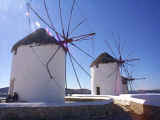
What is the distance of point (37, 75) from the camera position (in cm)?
870

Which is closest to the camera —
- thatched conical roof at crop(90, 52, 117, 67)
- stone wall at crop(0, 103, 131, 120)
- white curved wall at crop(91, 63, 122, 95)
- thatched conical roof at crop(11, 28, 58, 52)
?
stone wall at crop(0, 103, 131, 120)

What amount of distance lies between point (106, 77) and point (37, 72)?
10608mm

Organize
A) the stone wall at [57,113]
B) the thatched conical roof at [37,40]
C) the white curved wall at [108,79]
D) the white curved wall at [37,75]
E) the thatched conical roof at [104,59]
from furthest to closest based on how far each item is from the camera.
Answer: the thatched conical roof at [104,59] < the white curved wall at [108,79] < the thatched conical roof at [37,40] < the white curved wall at [37,75] < the stone wall at [57,113]

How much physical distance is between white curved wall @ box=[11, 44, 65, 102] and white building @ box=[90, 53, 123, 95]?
8770 millimetres

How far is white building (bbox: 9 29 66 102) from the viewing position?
860 centimetres

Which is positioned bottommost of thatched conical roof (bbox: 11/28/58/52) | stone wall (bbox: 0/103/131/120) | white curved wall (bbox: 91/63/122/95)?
stone wall (bbox: 0/103/131/120)

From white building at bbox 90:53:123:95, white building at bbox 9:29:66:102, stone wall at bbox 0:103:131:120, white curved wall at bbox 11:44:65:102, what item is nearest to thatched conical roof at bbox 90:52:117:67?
white building at bbox 90:53:123:95

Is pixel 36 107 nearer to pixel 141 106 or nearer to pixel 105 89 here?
pixel 141 106

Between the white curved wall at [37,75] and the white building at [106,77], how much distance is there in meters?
8.77

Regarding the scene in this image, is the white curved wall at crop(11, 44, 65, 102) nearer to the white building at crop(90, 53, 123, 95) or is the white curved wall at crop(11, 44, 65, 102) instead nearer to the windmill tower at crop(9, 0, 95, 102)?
the windmill tower at crop(9, 0, 95, 102)

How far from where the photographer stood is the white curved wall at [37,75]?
8578mm

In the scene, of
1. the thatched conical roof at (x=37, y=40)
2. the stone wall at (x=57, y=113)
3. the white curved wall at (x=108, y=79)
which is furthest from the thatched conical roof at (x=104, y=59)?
the stone wall at (x=57, y=113)

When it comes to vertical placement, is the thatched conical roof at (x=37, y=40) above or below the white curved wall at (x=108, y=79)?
above

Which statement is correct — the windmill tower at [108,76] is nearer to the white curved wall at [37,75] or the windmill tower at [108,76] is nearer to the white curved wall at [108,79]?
the white curved wall at [108,79]
